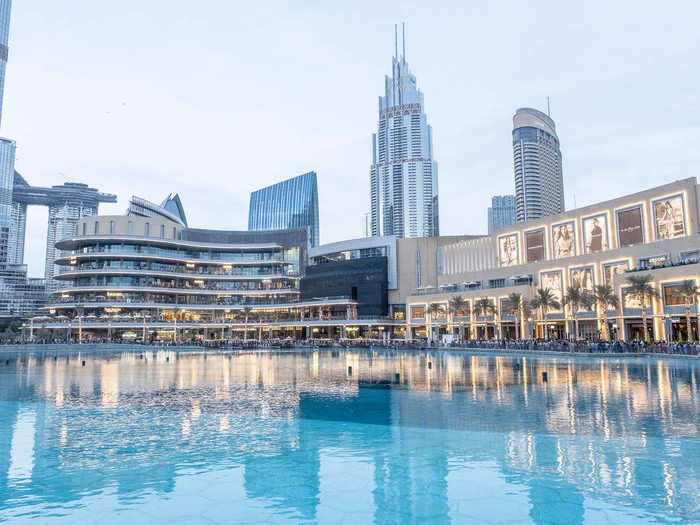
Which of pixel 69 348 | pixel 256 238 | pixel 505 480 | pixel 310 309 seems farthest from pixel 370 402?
pixel 256 238

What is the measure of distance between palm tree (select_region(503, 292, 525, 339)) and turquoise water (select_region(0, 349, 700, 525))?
5539 centimetres

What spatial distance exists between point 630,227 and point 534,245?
18827 mm

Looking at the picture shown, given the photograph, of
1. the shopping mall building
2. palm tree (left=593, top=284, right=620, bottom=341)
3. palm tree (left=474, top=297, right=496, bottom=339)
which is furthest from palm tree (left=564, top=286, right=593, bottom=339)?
palm tree (left=474, top=297, right=496, bottom=339)

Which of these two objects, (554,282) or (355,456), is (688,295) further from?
(355,456)

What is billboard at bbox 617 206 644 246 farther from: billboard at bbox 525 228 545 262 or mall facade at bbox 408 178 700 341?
billboard at bbox 525 228 545 262

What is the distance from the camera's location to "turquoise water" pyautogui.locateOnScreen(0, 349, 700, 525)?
1065cm

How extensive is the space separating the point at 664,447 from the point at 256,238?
126343 mm

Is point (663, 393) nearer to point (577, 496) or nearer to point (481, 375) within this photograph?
point (481, 375)

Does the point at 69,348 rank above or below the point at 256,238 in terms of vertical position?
below

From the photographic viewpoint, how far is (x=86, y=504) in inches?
433

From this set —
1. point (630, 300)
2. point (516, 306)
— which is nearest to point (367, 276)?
point (516, 306)

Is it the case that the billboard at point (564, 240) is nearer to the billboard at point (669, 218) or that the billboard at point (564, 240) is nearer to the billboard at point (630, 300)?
the billboard at point (669, 218)

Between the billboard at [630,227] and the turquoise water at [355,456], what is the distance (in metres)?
53.3

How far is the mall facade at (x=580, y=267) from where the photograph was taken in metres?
65.1
